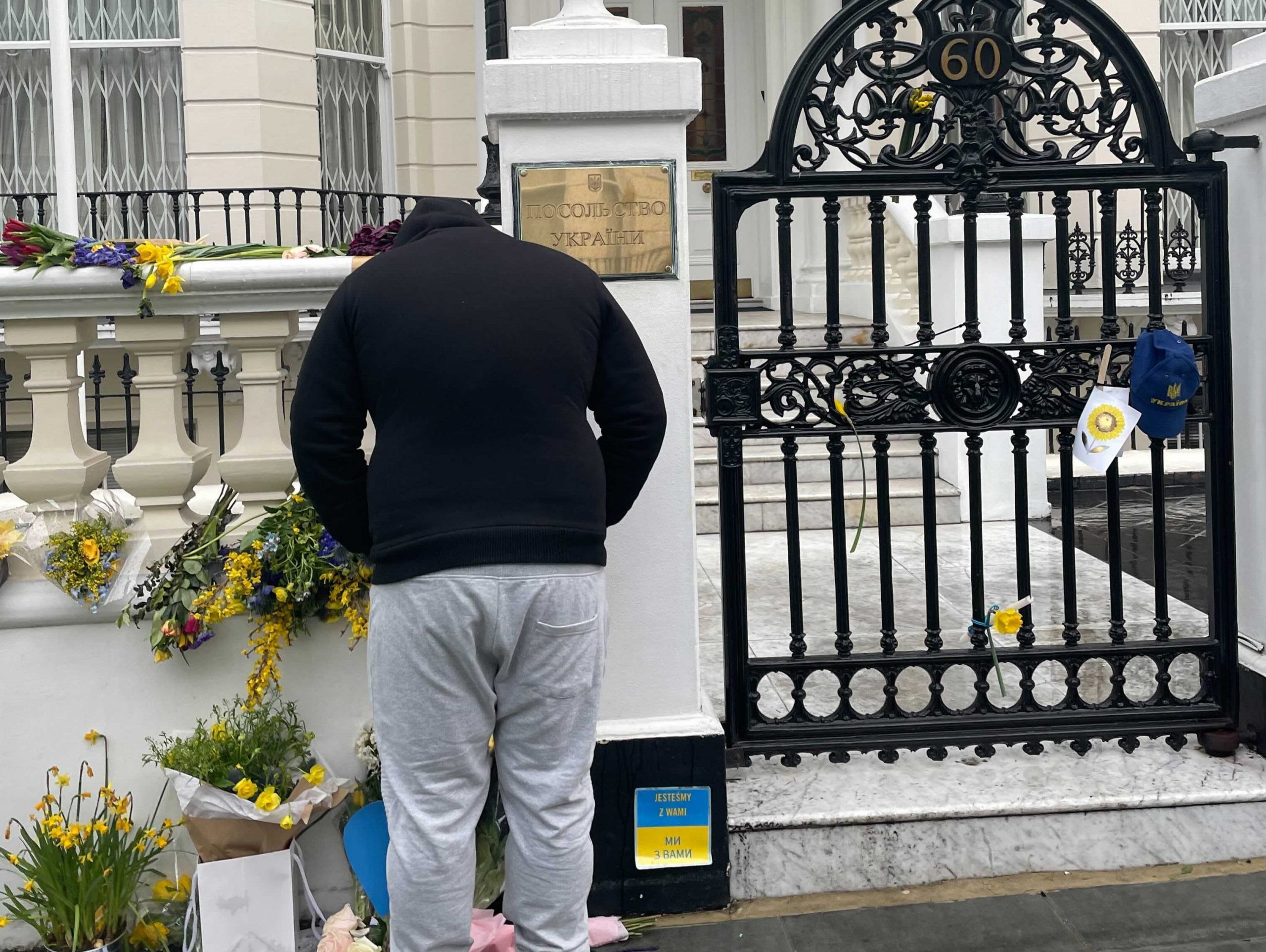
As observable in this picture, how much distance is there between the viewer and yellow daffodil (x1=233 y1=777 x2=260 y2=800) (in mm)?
3510

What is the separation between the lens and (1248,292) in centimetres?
422

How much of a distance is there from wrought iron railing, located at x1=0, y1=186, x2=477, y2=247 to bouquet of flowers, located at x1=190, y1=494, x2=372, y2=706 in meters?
6.90

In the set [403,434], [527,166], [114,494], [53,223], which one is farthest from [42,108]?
[403,434]

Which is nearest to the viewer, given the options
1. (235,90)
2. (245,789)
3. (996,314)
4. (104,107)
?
(245,789)

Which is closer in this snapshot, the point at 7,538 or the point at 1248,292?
the point at 7,538

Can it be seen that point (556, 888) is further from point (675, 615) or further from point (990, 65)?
point (990, 65)

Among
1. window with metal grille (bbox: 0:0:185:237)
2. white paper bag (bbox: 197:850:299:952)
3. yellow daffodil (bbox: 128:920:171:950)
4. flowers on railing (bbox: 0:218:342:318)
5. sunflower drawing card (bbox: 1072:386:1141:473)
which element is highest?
window with metal grille (bbox: 0:0:185:237)

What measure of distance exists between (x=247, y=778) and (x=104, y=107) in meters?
8.95

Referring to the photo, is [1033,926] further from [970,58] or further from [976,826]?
[970,58]

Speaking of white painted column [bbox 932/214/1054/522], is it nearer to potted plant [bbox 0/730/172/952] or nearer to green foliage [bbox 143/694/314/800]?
green foliage [bbox 143/694/314/800]

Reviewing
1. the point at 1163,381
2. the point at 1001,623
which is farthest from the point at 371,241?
the point at 1163,381

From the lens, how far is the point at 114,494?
13.6ft

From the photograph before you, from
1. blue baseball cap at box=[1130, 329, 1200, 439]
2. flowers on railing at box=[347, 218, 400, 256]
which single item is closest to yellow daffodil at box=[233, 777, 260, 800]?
flowers on railing at box=[347, 218, 400, 256]

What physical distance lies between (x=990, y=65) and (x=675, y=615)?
189 cm
